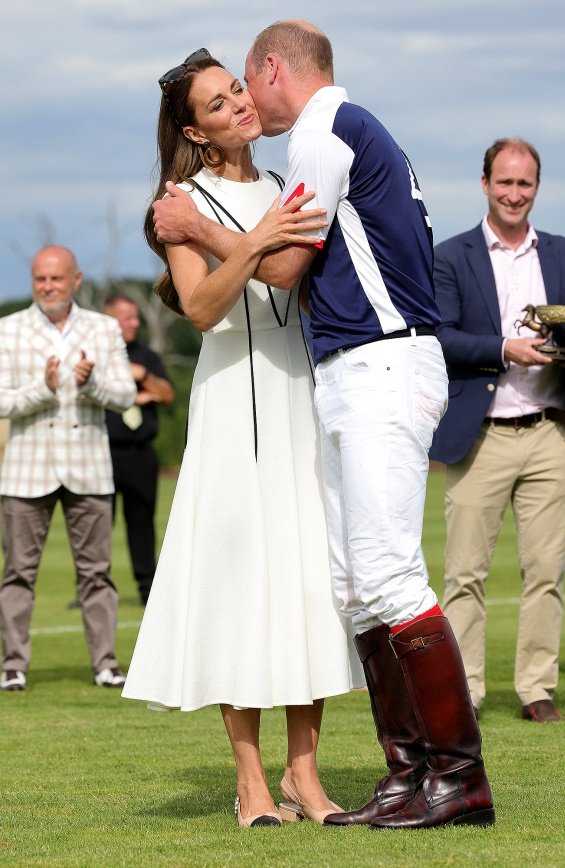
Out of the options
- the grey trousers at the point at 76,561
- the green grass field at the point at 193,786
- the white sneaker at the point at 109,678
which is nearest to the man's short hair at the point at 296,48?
the green grass field at the point at 193,786

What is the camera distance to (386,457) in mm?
4508

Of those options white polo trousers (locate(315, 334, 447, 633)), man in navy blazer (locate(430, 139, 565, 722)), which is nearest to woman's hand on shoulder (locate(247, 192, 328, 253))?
white polo trousers (locate(315, 334, 447, 633))

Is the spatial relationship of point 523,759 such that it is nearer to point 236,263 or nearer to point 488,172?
point 236,263

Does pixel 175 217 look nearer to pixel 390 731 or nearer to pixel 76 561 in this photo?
pixel 390 731

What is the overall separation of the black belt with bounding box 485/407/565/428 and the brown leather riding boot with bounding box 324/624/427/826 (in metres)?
2.98

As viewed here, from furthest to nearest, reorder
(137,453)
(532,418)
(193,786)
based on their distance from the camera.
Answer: (137,453) → (532,418) → (193,786)

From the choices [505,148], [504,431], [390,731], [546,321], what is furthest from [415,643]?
[505,148]

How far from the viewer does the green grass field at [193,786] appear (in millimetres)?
4305

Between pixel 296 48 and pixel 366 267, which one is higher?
pixel 296 48

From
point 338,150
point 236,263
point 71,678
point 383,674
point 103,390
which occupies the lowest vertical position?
point 71,678

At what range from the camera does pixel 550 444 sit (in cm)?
748

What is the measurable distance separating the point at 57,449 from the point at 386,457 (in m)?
5.02

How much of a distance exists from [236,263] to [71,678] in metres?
5.59

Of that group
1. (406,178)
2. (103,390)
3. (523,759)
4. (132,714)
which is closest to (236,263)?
(406,178)
